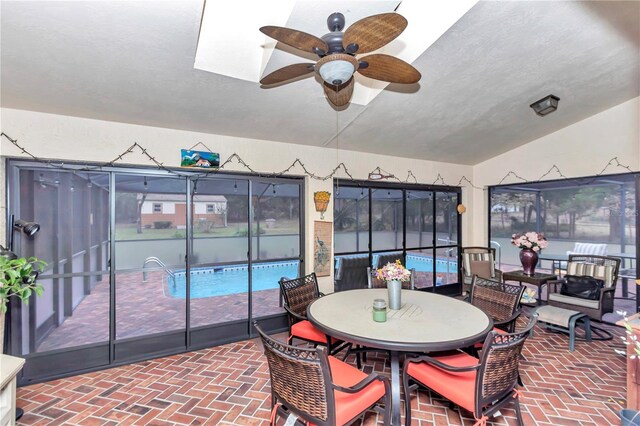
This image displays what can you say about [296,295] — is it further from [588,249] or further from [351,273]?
[588,249]

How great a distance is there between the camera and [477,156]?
5457 mm

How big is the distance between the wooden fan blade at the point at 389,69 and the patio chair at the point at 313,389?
1743mm

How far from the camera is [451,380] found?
2.03 metres

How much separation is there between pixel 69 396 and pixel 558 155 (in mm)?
6828

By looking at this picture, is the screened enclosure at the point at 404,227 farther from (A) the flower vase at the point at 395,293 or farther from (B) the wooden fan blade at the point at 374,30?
(B) the wooden fan blade at the point at 374,30

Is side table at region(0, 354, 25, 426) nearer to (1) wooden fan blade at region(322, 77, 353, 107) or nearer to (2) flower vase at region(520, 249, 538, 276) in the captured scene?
(1) wooden fan blade at region(322, 77, 353, 107)

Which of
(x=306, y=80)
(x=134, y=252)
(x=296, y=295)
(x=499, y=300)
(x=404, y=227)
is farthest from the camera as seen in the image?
(x=404, y=227)

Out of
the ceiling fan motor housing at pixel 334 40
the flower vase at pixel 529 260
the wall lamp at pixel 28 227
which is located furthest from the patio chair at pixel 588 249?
the wall lamp at pixel 28 227

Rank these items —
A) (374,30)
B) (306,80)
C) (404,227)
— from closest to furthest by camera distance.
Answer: (374,30)
(306,80)
(404,227)

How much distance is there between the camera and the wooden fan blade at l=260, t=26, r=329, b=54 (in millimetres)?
1529

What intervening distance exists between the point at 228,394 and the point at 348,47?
2.92 meters

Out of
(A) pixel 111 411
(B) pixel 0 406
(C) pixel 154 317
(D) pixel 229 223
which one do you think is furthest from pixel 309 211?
(B) pixel 0 406

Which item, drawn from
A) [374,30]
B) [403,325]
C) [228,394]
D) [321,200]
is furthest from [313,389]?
[321,200]

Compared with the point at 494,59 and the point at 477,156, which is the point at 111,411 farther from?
the point at 477,156
